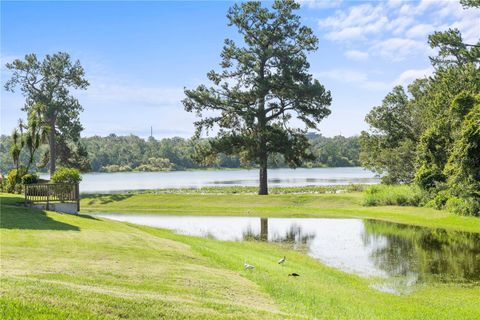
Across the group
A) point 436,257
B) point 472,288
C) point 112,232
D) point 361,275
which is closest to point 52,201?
point 112,232

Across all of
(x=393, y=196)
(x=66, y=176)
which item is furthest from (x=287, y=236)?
(x=66, y=176)

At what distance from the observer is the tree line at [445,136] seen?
36375 millimetres

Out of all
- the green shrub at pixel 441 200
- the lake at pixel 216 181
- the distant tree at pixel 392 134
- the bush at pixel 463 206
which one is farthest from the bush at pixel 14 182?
the distant tree at pixel 392 134

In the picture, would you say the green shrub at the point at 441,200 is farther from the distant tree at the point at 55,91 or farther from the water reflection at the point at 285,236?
the distant tree at the point at 55,91

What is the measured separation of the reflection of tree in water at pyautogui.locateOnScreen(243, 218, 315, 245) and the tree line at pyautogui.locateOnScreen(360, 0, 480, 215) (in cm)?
1234

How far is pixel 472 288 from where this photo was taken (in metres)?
18.5

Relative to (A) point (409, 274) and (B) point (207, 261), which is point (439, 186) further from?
(B) point (207, 261)

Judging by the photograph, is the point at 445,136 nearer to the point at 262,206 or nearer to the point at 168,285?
the point at 262,206

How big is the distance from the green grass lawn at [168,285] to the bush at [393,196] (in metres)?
25.0

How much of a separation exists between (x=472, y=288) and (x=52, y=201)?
1065 inches

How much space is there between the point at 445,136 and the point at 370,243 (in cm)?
1947

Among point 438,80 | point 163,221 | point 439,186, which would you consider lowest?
point 163,221

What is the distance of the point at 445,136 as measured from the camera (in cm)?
4512

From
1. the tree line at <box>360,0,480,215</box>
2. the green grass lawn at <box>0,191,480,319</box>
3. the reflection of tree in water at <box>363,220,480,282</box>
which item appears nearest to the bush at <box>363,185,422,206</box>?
the tree line at <box>360,0,480,215</box>
